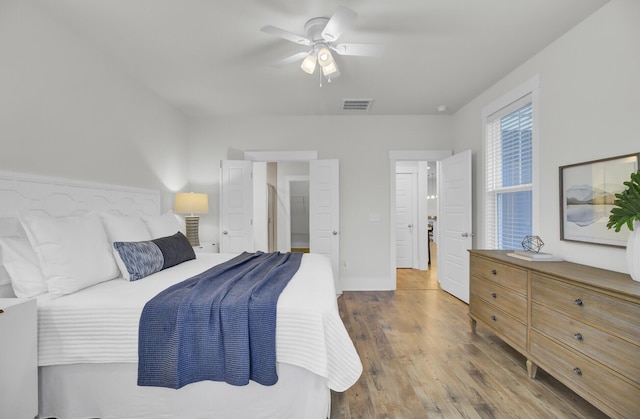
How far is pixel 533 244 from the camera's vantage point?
270 centimetres

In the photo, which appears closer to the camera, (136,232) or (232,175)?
(136,232)

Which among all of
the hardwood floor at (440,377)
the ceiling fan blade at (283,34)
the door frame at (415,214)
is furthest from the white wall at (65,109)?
the door frame at (415,214)

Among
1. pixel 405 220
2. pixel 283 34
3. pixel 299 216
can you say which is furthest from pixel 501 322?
pixel 299 216

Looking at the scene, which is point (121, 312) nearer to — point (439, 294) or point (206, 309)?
→ point (206, 309)

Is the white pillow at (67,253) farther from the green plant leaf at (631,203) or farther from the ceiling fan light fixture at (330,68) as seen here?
the green plant leaf at (631,203)

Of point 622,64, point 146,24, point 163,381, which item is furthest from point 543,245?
point 146,24

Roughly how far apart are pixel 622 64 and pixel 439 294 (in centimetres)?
311

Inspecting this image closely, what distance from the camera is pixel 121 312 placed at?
5.16ft

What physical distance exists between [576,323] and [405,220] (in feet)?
14.1

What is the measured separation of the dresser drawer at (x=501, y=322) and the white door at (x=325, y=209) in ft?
6.39

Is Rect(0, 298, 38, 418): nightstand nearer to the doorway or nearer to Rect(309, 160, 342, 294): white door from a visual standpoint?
Rect(309, 160, 342, 294): white door

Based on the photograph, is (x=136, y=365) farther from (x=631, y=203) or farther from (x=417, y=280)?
(x=417, y=280)

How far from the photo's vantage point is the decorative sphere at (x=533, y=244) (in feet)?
8.46

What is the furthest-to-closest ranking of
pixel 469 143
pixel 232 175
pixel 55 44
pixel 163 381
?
1. pixel 232 175
2. pixel 469 143
3. pixel 55 44
4. pixel 163 381
